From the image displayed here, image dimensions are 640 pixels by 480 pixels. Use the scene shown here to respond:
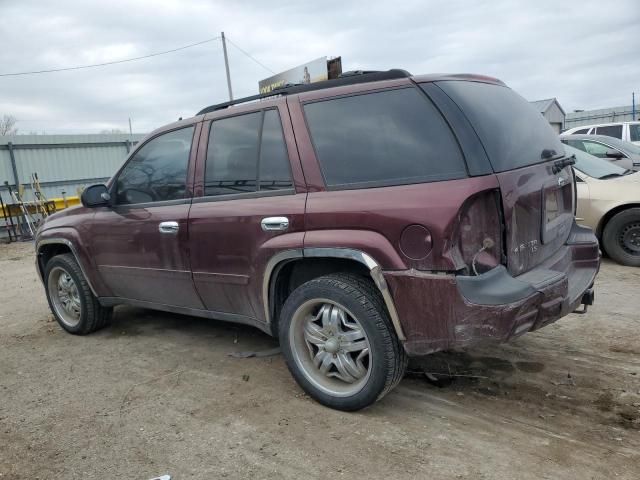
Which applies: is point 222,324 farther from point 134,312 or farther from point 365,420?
point 365,420

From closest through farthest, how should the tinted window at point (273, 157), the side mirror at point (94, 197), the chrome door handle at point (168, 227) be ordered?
the tinted window at point (273, 157) < the chrome door handle at point (168, 227) < the side mirror at point (94, 197)

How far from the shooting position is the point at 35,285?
24.9 feet

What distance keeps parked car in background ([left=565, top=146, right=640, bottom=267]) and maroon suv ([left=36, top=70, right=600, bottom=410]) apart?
3180mm

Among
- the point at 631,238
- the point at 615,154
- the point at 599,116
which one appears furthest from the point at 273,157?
the point at 599,116

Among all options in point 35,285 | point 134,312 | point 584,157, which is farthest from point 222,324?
point 584,157

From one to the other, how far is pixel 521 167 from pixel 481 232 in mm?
509

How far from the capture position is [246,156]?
11.4 ft

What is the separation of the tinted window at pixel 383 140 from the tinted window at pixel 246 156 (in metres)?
0.29

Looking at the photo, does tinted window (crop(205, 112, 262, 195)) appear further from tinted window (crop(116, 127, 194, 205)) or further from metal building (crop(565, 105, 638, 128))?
metal building (crop(565, 105, 638, 128))

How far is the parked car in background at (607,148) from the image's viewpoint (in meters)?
8.59

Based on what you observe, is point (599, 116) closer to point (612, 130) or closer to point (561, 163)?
point (612, 130)

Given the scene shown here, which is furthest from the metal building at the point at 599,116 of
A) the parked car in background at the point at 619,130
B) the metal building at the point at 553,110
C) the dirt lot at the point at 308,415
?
the dirt lot at the point at 308,415

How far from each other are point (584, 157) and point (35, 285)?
801cm

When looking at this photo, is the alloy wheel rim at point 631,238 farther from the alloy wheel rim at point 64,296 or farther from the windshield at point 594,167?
the alloy wheel rim at point 64,296
